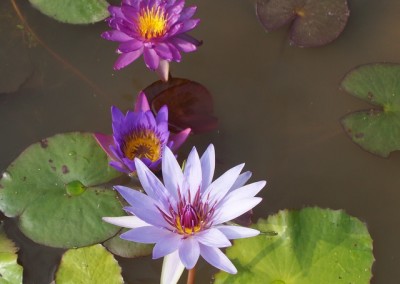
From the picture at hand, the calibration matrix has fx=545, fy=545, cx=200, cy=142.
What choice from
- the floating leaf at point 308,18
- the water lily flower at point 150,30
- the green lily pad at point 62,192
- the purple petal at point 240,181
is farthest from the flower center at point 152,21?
the purple petal at point 240,181

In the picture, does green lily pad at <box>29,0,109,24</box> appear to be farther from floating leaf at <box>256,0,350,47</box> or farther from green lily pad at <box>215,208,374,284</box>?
green lily pad at <box>215,208,374,284</box>

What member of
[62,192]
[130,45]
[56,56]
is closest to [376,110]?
[130,45]

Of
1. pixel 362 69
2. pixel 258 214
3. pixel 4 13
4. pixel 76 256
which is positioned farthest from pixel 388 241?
pixel 4 13

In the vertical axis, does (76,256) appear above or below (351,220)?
below

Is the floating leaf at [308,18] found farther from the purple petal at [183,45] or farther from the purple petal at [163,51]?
the purple petal at [163,51]

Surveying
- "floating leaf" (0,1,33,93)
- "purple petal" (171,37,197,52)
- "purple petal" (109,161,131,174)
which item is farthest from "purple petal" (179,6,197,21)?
"floating leaf" (0,1,33,93)

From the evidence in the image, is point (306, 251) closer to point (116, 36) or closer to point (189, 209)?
point (189, 209)

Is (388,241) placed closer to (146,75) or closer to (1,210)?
(146,75)
